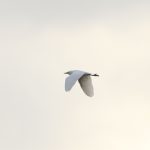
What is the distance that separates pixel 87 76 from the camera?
11394 centimetres

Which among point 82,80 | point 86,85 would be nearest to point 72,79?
point 86,85

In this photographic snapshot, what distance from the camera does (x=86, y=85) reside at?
113m

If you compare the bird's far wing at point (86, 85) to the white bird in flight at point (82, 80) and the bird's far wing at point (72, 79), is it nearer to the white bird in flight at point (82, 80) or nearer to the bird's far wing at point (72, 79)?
the white bird in flight at point (82, 80)

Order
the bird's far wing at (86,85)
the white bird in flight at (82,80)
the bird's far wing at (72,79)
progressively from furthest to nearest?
1. the bird's far wing at (86,85)
2. the white bird in flight at (82,80)
3. the bird's far wing at (72,79)

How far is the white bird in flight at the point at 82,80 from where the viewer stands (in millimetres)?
110406

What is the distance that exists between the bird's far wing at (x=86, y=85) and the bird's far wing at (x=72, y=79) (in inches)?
45.1

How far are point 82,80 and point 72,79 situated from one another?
3.04m

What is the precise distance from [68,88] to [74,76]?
2.70 meters

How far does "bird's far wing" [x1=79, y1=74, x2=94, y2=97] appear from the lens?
367ft

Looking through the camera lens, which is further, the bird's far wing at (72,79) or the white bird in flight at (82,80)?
the white bird in flight at (82,80)

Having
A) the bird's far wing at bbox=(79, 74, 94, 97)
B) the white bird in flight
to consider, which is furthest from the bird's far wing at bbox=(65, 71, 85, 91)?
the bird's far wing at bbox=(79, 74, 94, 97)

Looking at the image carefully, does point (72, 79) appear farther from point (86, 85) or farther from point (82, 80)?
point (82, 80)

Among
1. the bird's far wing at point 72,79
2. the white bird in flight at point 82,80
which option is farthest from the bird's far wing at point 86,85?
the bird's far wing at point 72,79

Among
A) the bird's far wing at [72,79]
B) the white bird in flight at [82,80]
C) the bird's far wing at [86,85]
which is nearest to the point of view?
Result: the bird's far wing at [72,79]
